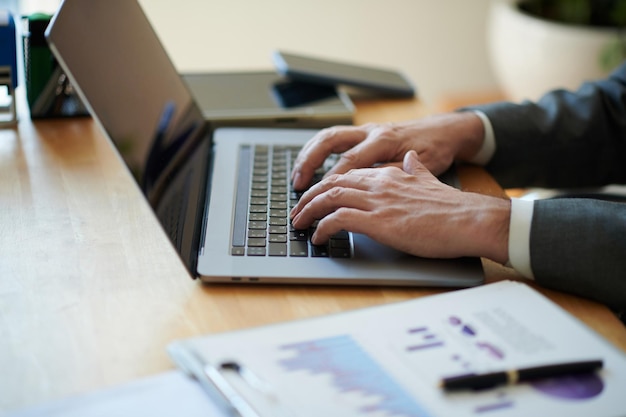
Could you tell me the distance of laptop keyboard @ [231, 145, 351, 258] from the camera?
871 mm

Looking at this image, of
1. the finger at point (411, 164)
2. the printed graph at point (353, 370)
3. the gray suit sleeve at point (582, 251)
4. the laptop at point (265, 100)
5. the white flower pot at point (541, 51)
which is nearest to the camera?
the printed graph at point (353, 370)

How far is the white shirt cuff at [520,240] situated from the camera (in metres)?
0.84

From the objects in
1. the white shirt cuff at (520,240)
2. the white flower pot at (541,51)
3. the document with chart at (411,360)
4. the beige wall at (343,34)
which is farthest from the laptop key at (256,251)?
the white flower pot at (541,51)

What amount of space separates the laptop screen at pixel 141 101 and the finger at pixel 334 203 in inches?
5.0

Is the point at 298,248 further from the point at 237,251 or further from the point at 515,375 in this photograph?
the point at 515,375

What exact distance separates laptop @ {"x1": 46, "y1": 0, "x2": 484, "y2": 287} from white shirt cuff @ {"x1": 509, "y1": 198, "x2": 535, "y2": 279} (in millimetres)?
40

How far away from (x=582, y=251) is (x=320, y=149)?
365 mm

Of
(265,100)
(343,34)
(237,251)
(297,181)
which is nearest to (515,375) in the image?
(237,251)

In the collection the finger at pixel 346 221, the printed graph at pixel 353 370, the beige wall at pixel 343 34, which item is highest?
the finger at pixel 346 221

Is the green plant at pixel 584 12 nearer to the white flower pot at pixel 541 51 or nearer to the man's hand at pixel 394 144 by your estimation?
the white flower pot at pixel 541 51

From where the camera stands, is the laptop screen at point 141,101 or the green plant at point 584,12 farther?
the green plant at point 584,12

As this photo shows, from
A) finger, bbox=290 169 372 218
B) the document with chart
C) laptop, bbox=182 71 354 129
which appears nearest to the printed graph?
the document with chart

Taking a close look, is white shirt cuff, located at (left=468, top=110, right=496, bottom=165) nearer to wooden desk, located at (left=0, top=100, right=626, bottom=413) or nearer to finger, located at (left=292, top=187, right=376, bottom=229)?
wooden desk, located at (left=0, top=100, right=626, bottom=413)

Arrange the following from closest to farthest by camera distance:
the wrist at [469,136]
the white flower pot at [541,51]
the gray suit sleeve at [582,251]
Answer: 1. the gray suit sleeve at [582,251]
2. the wrist at [469,136]
3. the white flower pot at [541,51]
